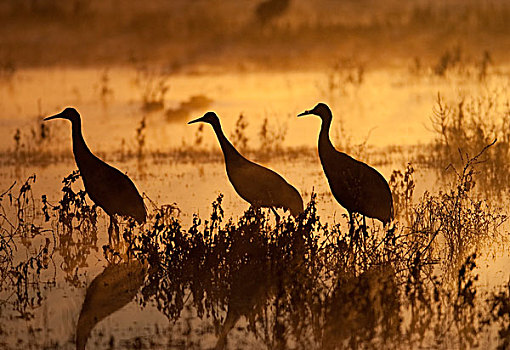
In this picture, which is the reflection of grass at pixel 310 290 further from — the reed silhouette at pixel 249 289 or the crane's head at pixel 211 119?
the crane's head at pixel 211 119

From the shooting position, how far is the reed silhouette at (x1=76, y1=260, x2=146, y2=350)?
6777 mm

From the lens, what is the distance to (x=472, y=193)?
13.7 m

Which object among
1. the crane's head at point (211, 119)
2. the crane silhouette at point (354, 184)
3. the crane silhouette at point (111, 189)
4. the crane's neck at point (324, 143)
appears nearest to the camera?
the crane silhouette at point (354, 184)

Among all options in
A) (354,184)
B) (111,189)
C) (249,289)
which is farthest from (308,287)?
(111,189)

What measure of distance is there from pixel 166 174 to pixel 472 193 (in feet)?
18.1

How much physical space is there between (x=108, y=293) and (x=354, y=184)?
2.55 m

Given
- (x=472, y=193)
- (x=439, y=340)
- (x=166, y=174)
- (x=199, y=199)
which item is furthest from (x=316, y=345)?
(x=166, y=174)

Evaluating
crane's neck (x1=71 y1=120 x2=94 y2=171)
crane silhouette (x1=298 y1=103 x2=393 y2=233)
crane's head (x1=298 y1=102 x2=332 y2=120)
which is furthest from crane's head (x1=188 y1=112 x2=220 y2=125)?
crane silhouette (x1=298 y1=103 x2=393 y2=233)

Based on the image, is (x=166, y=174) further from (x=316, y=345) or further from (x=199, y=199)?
(x=316, y=345)

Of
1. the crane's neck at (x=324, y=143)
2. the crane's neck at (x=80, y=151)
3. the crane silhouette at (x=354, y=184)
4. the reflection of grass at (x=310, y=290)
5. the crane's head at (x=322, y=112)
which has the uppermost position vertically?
the crane's head at (x=322, y=112)

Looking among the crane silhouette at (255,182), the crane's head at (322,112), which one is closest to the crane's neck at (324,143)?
the crane's head at (322,112)

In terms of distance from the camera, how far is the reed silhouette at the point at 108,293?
6.78 meters

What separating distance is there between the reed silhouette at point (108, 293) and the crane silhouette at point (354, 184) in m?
2.00

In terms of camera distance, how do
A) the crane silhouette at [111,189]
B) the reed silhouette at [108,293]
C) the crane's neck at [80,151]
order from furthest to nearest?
the crane's neck at [80,151] < the crane silhouette at [111,189] < the reed silhouette at [108,293]
